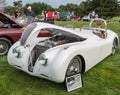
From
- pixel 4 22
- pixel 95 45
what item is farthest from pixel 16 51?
pixel 4 22

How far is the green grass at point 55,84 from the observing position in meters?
4.39

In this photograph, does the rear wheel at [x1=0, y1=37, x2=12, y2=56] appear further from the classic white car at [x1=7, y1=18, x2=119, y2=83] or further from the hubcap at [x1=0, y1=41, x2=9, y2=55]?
the classic white car at [x1=7, y1=18, x2=119, y2=83]

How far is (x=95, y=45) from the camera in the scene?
5.32 metres

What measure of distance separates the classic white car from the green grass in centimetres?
28

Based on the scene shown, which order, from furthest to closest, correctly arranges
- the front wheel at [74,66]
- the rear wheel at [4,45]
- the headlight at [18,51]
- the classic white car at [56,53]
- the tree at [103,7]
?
the tree at [103,7] → the rear wheel at [4,45] → the headlight at [18,51] → the front wheel at [74,66] → the classic white car at [56,53]

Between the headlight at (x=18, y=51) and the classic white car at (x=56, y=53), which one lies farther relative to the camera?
the headlight at (x=18, y=51)

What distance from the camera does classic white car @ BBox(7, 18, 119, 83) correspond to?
14.0ft

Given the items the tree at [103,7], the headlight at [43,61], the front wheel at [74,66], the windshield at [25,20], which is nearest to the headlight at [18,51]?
the headlight at [43,61]

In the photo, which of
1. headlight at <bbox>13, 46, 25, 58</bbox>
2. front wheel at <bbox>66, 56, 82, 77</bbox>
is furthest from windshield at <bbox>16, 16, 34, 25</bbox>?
front wheel at <bbox>66, 56, 82, 77</bbox>

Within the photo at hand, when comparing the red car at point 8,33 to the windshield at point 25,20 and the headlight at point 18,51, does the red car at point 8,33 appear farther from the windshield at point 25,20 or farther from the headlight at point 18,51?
the headlight at point 18,51

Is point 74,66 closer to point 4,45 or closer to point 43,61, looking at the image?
point 43,61

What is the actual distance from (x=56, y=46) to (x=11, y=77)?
1286mm

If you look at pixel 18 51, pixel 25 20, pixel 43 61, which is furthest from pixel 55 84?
pixel 25 20

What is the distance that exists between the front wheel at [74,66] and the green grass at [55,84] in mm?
304
